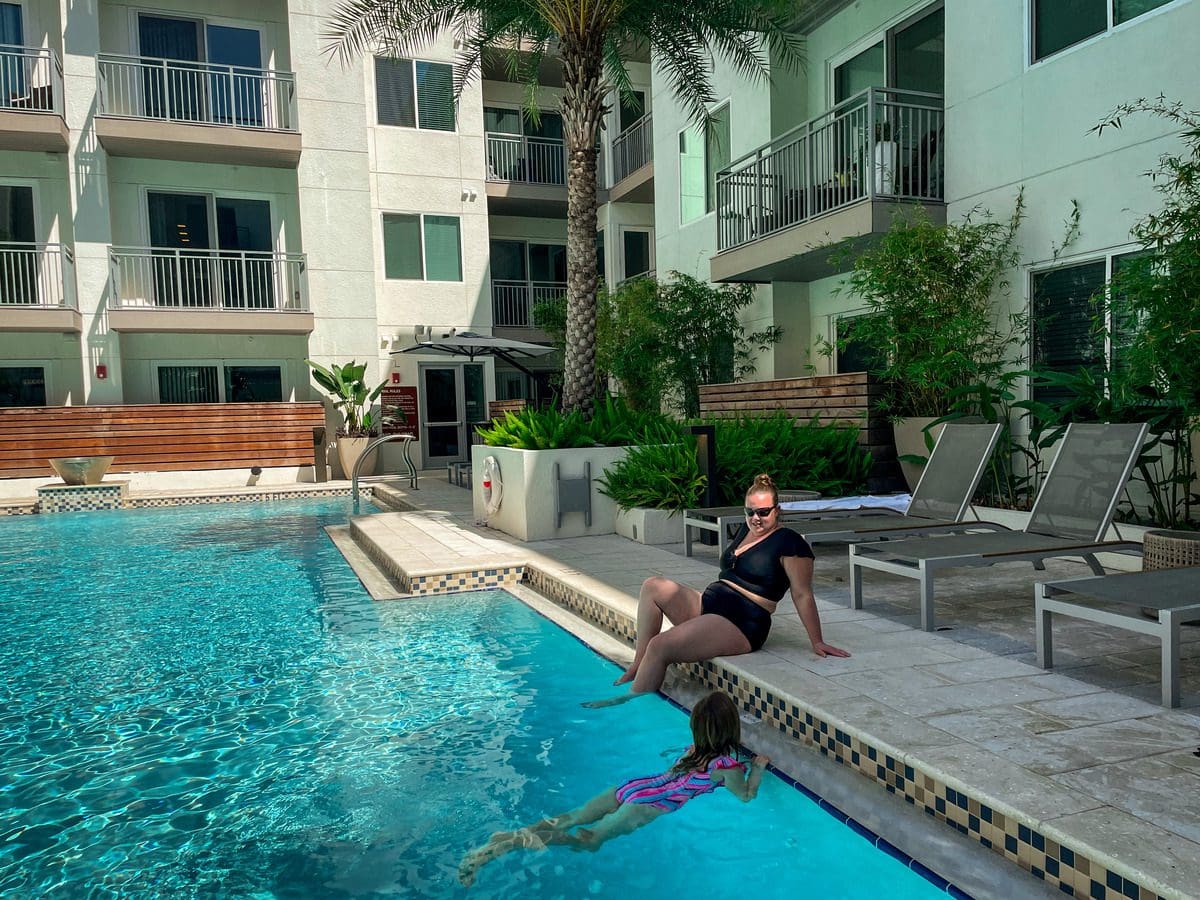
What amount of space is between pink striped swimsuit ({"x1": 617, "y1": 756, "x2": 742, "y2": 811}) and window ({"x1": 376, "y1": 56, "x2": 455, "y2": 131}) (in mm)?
17755

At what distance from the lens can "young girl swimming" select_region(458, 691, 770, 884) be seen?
3.35m

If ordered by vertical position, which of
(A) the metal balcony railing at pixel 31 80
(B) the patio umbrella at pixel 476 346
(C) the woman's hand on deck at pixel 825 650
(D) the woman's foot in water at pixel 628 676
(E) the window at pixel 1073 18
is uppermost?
(A) the metal balcony railing at pixel 31 80

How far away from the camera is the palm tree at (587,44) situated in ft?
33.4

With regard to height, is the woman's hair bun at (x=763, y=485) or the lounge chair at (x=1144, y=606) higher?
the woman's hair bun at (x=763, y=485)

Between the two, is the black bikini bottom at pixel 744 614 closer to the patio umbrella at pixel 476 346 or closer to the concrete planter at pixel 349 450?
the patio umbrella at pixel 476 346

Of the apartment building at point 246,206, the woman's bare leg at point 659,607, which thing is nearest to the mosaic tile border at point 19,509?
the apartment building at point 246,206

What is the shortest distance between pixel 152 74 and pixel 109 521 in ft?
30.8

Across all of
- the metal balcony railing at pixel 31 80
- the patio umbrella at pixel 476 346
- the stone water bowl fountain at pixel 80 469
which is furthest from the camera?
the metal balcony railing at pixel 31 80

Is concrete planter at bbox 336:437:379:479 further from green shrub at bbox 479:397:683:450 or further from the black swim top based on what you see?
the black swim top

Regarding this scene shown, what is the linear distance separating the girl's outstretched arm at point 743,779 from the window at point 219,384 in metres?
16.4

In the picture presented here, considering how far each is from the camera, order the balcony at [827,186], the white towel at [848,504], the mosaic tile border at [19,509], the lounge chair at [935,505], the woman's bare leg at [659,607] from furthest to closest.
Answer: the mosaic tile border at [19,509]
the balcony at [827,186]
the white towel at [848,504]
the lounge chair at [935,505]
the woman's bare leg at [659,607]

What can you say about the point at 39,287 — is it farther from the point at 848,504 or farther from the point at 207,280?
the point at 848,504

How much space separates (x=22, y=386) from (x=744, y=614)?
1725 centimetres

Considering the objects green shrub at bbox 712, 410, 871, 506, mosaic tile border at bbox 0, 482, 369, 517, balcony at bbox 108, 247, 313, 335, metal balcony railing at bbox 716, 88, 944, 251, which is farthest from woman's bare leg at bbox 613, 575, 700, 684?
balcony at bbox 108, 247, 313, 335
